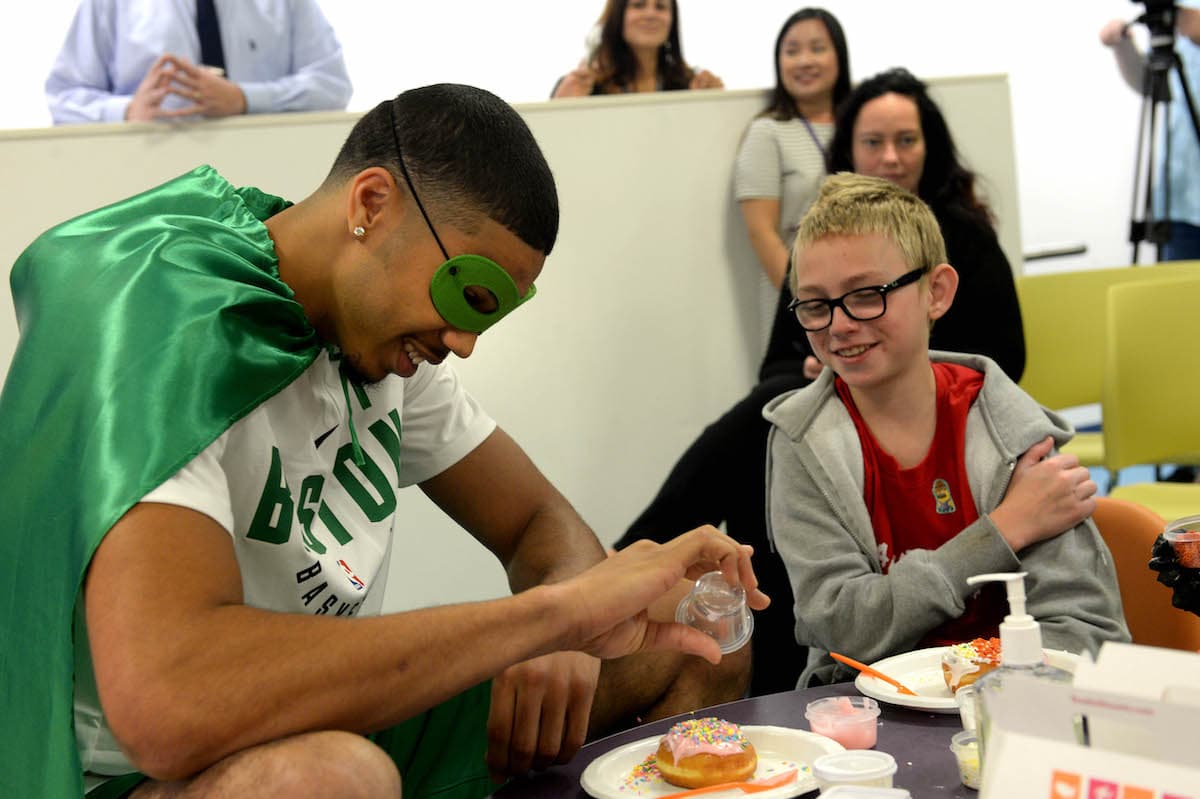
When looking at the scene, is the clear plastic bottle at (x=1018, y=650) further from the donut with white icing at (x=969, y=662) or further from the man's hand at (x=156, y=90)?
the man's hand at (x=156, y=90)

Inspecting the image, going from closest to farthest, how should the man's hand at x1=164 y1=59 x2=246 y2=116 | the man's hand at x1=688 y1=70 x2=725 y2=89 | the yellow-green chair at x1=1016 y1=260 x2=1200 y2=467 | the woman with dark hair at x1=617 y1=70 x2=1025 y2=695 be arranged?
the woman with dark hair at x1=617 y1=70 x2=1025 y2=695 < the man's hand at x1=164 y1=59 x2=246 y2=116 < the yellow-green chair at x1=1016 y1=260 x2=1200 y2=467 < the man's hand at x1=688 y1=70 x2=725 y2=89

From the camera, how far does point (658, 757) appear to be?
147 cm

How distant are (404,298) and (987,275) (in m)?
2.09

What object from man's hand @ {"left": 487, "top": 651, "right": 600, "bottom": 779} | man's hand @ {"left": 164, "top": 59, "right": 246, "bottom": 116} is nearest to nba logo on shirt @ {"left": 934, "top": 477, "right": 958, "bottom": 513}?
man's hand @ {"left": 487, "top": 651, "right": 600, "bottom": 779}

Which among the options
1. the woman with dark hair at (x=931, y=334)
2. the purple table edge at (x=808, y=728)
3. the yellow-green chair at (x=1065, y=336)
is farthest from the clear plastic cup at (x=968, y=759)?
the yellow-green chair at (x=1065, y=336)

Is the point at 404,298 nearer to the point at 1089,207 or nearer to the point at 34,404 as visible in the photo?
the point at 34,404

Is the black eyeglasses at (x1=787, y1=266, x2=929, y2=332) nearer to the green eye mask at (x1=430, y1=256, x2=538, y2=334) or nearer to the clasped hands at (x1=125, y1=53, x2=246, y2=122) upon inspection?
the green eye mask at (x1=430, y1=256, x2=538, y2=334)

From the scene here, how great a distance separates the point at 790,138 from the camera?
13.0ft

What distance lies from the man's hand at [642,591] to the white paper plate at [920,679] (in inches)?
7.1

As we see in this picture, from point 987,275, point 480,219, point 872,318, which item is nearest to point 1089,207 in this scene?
point 987,275

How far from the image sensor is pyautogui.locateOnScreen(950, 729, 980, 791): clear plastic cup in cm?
127

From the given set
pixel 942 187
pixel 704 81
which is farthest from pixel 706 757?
pixel 704 81

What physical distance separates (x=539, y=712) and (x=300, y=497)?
1.34ft

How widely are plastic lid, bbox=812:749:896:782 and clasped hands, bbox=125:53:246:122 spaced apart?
8.71ft
